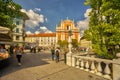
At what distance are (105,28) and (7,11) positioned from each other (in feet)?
41.5

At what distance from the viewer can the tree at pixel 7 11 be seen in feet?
59.7

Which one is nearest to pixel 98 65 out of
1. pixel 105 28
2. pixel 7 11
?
pixel 105 28

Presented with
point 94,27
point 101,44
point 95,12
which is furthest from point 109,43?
point 95,12

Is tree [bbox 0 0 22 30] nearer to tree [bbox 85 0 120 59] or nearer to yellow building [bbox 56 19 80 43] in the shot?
tree [bbox 85 0 120 59]

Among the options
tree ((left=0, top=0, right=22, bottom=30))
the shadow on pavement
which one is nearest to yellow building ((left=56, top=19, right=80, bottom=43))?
tree ((left=0, top=0, right=22, bottom=30))

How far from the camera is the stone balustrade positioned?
765 cm

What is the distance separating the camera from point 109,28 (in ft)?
42.3

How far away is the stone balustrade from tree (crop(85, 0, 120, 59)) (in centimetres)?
241

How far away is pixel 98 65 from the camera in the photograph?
949 centimetres

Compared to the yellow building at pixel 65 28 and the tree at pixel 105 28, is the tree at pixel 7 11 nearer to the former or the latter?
the tree at pixel 105 28

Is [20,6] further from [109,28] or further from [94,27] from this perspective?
[109,28]

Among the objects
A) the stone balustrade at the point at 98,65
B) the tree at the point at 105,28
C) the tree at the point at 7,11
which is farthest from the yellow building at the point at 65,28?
the stone balustrade at the point at 98,65

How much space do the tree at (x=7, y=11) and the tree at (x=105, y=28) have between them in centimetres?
947

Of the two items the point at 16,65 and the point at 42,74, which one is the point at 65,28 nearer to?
the point at 16,65
